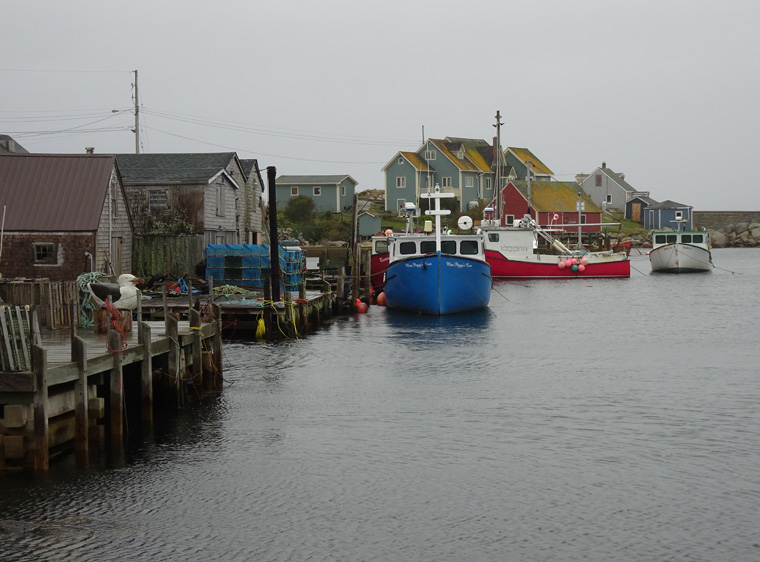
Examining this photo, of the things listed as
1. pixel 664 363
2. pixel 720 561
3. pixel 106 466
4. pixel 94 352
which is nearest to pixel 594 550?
pixel 720 561

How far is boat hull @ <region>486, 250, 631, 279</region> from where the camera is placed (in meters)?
60.5

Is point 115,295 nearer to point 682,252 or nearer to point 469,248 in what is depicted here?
point 469,248

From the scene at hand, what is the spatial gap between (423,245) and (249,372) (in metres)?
15.4

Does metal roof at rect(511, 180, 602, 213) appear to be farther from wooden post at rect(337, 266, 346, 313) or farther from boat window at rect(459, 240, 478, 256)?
wooden post at rect(337, 266, 346, 313)

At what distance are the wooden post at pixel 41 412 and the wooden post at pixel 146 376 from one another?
10.7 feet

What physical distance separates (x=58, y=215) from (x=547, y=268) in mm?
36142

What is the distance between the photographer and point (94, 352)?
1650cm

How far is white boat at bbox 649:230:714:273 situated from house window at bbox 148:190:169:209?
126 feet

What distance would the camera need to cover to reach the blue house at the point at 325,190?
9050cm

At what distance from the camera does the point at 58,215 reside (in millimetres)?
32281

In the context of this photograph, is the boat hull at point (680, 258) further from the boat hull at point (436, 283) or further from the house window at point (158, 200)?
the house window at point (158, 200)

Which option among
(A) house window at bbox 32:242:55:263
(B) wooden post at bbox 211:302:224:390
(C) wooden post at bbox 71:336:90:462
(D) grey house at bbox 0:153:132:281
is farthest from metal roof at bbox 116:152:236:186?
(C) wooden post at bbox 71:336:90:462

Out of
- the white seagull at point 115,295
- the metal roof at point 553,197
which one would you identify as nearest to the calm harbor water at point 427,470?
the white seagull at point 115,295

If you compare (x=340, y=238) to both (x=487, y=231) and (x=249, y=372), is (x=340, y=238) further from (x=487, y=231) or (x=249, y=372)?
(x=249, y=372)
